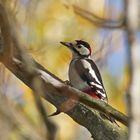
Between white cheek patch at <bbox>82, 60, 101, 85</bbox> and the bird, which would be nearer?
the bird

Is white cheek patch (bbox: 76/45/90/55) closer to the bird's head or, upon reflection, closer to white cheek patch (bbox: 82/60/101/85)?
the bird's head

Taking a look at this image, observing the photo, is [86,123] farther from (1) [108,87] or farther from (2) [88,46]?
(1) [108,87]

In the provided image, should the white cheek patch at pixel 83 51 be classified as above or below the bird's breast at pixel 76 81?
above

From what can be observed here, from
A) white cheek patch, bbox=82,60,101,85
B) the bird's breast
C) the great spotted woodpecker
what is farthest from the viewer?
white cheek patch, bbox=82,60,101,85

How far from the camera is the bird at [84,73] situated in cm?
512

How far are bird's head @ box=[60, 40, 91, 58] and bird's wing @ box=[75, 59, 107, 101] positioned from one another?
0.21 metres

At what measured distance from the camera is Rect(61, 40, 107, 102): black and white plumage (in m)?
5.12

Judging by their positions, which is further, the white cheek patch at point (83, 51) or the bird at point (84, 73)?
the white cheek patch at point (83, 51)

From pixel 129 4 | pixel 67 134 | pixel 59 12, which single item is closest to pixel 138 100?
pixel 129 4

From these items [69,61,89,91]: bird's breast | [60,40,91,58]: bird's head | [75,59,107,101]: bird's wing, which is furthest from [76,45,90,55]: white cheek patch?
[69,61,89,91]: bird's breast

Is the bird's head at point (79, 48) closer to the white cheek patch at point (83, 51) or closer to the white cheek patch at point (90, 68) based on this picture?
the white cheek patch at point (83, 51)

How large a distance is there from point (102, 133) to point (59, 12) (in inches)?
158

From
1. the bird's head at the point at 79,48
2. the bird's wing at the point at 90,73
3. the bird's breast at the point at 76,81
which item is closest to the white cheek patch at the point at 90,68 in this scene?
the bird's wing at the point at 90,73

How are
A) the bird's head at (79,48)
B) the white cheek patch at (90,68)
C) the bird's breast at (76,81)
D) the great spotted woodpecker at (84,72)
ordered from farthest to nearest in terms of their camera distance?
the bird's head at (79,48) → the white cheek patch at (90,68) → the bird's breast at (76,81) → the great spotted woodpecker at (84,72)
